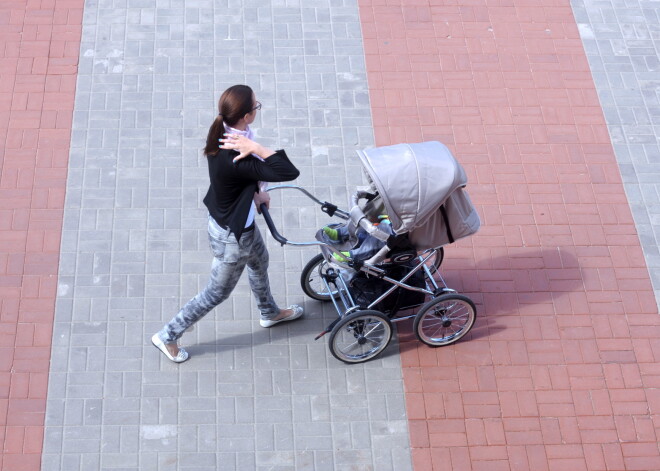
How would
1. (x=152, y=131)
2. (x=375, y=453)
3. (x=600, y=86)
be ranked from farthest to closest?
(x=600, y=86), (x=152, y=131), (x=375, y=453)

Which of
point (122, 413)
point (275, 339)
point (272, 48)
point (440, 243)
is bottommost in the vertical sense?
point (122, 413)

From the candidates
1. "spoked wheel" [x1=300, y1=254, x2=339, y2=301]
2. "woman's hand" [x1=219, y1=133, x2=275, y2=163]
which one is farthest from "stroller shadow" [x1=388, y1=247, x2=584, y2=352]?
"woman's hand" [x1=219, y1=133, x2=275, y2=163]

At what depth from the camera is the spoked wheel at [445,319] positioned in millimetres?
6312

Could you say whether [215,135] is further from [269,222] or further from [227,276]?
[227,276]

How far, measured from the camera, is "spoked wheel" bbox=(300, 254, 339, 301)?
6.62 metres

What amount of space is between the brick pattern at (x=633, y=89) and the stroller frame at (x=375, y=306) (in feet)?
6.47

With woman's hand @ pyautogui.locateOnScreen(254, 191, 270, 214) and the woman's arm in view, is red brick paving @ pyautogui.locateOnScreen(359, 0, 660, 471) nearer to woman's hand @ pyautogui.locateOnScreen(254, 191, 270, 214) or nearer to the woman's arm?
woman's hand @ pyautogui.locateOnScreen(254, 191, 270, 214)

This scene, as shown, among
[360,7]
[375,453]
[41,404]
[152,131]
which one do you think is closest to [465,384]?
[375,453]

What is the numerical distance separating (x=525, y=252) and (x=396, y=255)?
6.38ft

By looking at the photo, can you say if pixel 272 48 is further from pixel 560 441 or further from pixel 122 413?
pixel 560 441

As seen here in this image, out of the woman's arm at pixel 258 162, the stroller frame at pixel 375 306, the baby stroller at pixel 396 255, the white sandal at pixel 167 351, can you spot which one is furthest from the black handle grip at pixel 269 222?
the white sandal at pixel 167 351

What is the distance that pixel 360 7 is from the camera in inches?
360

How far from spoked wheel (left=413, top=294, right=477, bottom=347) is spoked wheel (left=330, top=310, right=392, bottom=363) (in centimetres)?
28

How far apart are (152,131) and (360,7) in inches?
110
